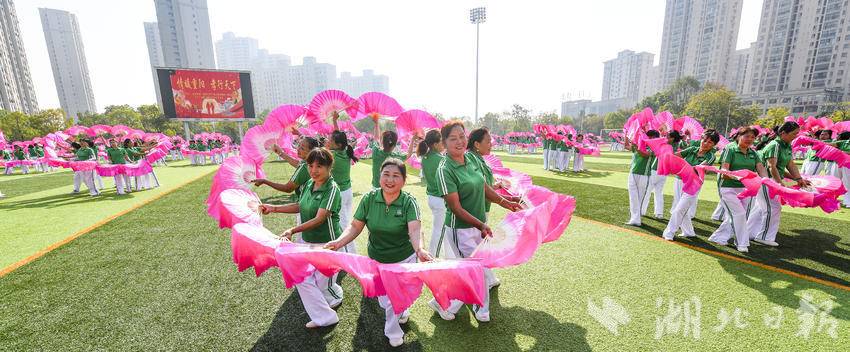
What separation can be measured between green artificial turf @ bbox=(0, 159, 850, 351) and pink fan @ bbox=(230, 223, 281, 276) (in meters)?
0.89

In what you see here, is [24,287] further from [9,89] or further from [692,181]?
[9,89]

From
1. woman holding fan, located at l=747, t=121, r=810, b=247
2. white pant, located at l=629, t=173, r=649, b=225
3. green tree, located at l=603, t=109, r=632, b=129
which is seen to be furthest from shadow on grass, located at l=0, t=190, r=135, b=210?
green tree, located at l=603, t=109, r=632, b=129

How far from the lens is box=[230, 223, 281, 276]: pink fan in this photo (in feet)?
7.71

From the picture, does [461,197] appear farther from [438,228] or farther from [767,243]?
[767,243]

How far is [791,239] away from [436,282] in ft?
21.3

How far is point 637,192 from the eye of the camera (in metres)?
6.04

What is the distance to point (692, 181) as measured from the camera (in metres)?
4.50

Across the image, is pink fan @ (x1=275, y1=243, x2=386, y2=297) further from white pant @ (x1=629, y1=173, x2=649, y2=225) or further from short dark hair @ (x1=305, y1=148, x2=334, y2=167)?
white pant @ (x1=629, y1=173, x2=649, y2=225)

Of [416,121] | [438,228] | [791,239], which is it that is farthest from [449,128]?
[791,239]

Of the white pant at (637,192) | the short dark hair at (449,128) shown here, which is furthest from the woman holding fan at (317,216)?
the white pant at (637,192)

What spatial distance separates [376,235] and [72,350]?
9.23 feet

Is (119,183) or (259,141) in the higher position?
(259,141)

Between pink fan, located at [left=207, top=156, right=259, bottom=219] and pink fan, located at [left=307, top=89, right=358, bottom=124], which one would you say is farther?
pink fan, located at [left=307, top=89, right=358, bottom=124]

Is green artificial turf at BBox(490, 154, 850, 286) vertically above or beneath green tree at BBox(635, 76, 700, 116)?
beneath
